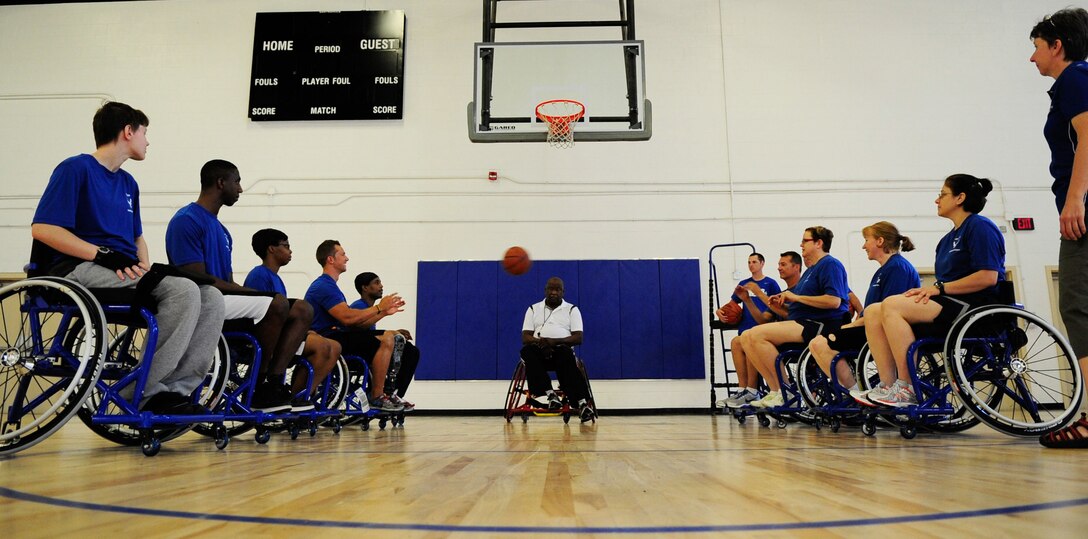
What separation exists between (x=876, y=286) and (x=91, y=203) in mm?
3209

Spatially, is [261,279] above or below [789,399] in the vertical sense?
above

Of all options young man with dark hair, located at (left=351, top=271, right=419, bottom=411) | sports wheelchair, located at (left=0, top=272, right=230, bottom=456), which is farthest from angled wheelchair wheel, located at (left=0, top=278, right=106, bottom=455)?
young man with dark hair, located at (left=351, top=271, right=419, bottom=411)

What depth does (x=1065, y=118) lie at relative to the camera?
2.06 m

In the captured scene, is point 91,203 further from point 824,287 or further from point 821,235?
point 821,235

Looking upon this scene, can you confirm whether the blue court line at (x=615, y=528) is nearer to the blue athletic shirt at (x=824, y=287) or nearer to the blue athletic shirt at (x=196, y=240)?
the blue athletic shirt at (x=196, y=240)

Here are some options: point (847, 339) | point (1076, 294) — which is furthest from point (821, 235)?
point (1076, 294)

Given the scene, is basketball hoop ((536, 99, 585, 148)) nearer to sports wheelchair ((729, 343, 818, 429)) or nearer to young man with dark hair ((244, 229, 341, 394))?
sports wheelchair ((729, 343, 818, 429))

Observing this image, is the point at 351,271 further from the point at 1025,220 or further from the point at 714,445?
the point at 1025,220

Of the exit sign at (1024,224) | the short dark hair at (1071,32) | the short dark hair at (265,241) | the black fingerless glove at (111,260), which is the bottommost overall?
the black fingerless glove at (111,260)

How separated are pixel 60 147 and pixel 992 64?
9403 millimetres

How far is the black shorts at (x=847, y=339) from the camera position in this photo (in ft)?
9.91

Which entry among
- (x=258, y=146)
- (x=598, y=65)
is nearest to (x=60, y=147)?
(x=258, y=146)

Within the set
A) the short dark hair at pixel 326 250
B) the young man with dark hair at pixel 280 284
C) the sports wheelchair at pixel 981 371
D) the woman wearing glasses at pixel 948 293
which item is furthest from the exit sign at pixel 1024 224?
the young man with dark hair at pixel 280 284

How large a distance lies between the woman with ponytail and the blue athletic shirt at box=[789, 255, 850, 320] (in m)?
0.16
